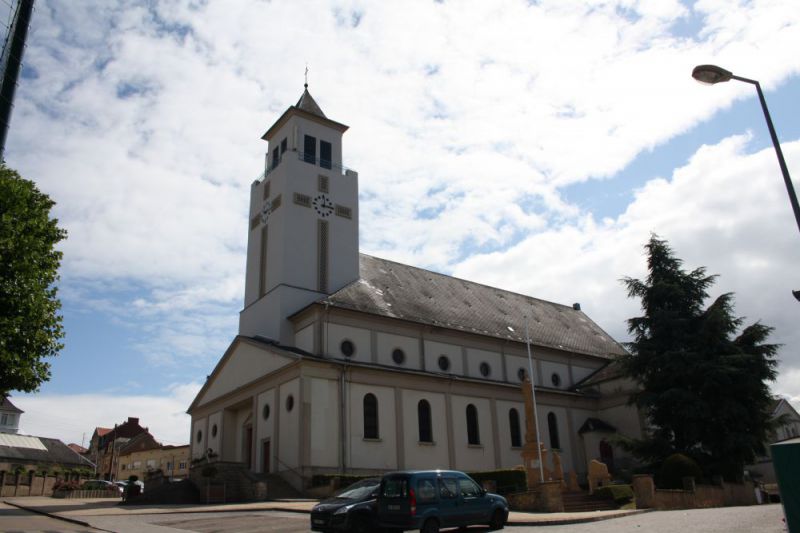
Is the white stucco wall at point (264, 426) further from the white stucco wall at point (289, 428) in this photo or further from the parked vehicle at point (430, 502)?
the parked vehicle at point (430, 502)

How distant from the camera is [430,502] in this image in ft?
48.8

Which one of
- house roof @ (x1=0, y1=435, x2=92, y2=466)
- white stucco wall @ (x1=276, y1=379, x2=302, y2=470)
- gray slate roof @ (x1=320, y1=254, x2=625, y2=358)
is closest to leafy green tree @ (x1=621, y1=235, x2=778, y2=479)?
gray slate roof @ (x1=320, y1=254, x2=625, y2=358)

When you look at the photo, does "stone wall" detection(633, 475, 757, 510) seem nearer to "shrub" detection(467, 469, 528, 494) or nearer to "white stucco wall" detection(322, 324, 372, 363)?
"shrub" detection(467, 469, 528, 494)

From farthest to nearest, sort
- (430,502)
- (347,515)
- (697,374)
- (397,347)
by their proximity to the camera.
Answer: (397,347)
(697,374)
(347,515)
(430,502)

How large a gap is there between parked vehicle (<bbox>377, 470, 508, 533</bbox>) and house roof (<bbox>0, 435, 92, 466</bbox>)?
208ft

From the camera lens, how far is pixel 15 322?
18875 millimetres

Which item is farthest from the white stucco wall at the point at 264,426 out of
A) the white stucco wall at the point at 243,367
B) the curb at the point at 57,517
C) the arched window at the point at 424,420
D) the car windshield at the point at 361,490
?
the car windshield at the point at 361,490

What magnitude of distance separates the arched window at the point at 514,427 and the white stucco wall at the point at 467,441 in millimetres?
2074

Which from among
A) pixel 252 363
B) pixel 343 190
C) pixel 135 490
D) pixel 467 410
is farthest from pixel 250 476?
pixel 343 190

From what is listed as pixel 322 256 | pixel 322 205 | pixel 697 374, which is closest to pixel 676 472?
pixel 697 374

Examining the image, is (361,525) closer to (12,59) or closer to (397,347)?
(397,347)

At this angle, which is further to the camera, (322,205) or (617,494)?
(322,205)

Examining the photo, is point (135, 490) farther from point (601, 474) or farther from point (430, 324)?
point (601, 474)

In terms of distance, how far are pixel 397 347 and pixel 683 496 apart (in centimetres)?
1806
